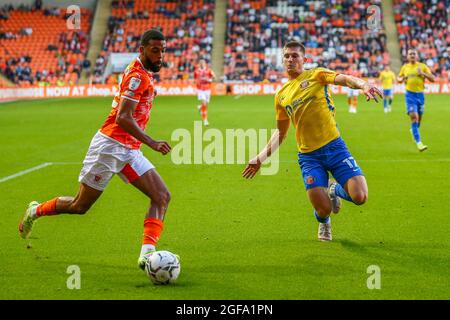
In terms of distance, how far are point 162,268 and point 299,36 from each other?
4975 centimetres

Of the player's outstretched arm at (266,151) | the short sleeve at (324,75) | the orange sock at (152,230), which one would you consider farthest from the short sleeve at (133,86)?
the short sleeve at (324,75)

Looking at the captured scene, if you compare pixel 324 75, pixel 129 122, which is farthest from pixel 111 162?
pixel 324 75

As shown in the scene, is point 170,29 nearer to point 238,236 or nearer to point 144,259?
point 238,236

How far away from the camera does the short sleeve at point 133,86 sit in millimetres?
7594

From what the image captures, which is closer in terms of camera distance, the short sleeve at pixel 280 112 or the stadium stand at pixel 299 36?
the short sleeve at pixel 280 112

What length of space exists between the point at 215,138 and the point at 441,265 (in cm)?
1555

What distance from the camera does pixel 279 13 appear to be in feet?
191

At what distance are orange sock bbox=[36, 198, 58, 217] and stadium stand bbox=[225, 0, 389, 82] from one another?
42884 mm

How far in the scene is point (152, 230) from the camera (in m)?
7.68

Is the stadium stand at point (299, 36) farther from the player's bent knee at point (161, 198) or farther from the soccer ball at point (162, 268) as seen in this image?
the soccer ball at point (162, 268)

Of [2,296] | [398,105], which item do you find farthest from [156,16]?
[2,296]

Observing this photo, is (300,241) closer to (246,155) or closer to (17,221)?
(17,221)

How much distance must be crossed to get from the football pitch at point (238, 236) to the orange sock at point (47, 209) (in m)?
0.44
